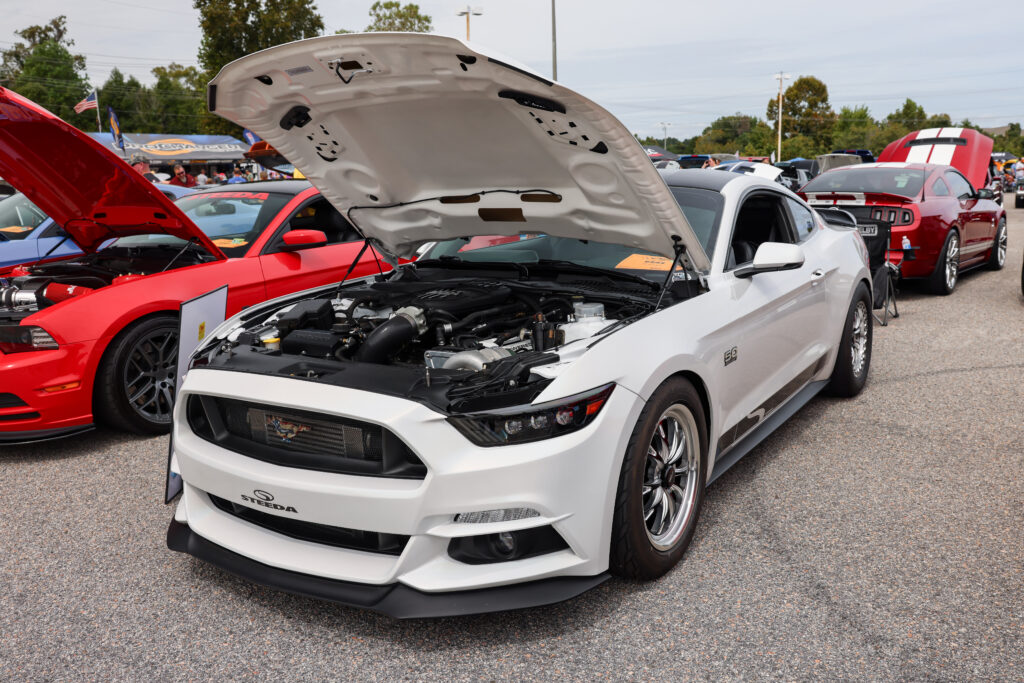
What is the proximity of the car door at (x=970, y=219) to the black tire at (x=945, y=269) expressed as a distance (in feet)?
1.08

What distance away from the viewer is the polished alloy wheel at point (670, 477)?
310 centimetres

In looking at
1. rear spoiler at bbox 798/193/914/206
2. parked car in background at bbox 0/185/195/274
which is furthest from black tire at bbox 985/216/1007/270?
parked car in background at bbox 0/185/195/274

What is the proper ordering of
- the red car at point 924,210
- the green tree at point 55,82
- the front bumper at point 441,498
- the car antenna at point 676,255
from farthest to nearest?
the green tree at point 55,82, the red car at point 924,210, the car antenna at point 676,255, the front bumper at point 441,498

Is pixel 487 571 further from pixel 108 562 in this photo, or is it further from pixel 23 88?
pixel 23 88

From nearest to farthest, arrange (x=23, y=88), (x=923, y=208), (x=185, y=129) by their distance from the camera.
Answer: (x=923, y=208) < (x=23, y=88) < (x=185, y=129)

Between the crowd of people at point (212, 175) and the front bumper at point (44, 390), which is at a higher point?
the crowd of people at point (212, 175)

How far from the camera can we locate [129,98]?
242 ft

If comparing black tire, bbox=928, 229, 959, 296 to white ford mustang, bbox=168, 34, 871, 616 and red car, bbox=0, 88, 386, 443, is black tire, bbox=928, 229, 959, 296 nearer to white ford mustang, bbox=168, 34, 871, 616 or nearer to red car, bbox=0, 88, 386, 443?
white ford mustang, bbox=168, 34, 871, 616

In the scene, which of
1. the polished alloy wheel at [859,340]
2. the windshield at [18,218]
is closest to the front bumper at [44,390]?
the windshield at [18,218]

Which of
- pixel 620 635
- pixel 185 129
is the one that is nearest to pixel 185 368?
pixel 620 635

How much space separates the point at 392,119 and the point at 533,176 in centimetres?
67

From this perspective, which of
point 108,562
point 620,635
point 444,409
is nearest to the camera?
point 444,409

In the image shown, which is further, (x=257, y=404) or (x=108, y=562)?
(x=108, y=562)

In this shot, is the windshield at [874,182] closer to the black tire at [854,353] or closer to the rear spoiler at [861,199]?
the rear spoiler at [861,199]
